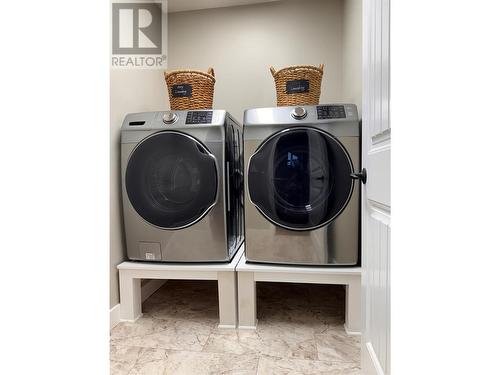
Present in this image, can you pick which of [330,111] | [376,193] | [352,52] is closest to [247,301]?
[376,193]

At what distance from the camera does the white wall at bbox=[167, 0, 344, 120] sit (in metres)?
2.38

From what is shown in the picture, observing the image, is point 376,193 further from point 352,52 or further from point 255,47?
point 255,47

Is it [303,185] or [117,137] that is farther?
[117,137]

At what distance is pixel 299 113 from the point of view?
1.65 meters

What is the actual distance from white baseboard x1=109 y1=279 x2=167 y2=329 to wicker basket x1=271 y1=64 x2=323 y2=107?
4.95 feet

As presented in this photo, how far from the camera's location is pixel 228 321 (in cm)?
164

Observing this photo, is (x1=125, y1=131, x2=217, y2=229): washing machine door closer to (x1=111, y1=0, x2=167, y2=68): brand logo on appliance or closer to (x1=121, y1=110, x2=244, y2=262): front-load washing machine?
(x1=121, y1=110, x2=244, y2=262): front-load washing machine

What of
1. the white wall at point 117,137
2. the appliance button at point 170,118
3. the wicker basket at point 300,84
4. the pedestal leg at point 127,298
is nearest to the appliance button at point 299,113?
the wicker basket at point 300,84

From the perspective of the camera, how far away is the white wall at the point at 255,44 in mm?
2385

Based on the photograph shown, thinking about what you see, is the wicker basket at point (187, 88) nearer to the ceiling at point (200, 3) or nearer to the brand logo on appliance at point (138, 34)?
the brand logo on appliance at point (138, 34)

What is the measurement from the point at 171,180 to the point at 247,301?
79cm
